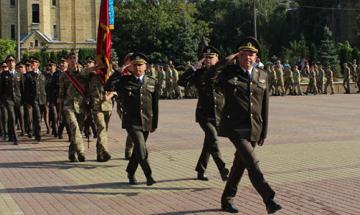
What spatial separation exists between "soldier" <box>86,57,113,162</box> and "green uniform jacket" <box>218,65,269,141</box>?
14.7ft

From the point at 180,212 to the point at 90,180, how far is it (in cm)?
266

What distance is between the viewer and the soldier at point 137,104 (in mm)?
8977

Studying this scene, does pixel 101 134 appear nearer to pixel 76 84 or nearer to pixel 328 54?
pixel 76 84

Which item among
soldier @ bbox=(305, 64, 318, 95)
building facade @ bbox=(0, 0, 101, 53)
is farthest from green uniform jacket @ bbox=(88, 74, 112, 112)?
building facade @ bbox=(0, 0, 101, 53)

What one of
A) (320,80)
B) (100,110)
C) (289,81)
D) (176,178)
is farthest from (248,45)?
(320,80)

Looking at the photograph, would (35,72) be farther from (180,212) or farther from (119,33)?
(119,33)

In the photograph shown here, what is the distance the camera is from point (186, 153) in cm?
1234

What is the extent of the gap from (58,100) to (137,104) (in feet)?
20.1

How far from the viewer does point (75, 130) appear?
37.6 feet

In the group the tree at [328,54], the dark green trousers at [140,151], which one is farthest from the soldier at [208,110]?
the tree at [328,54]

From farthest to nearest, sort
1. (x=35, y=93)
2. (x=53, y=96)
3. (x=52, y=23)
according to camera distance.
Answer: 1. (x=52, y=23)
2. (x=53, y=96)
3. (x=35, y=93)

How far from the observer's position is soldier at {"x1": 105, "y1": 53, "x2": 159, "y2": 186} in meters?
8.98

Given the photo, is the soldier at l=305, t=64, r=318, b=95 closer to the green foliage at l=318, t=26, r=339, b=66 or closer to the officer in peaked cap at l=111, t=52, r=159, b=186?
the green foliage at l=318, t=26, r=339, b=66

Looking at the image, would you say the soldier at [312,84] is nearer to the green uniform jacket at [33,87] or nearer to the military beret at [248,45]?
the green uniform jacket at [33,87]
